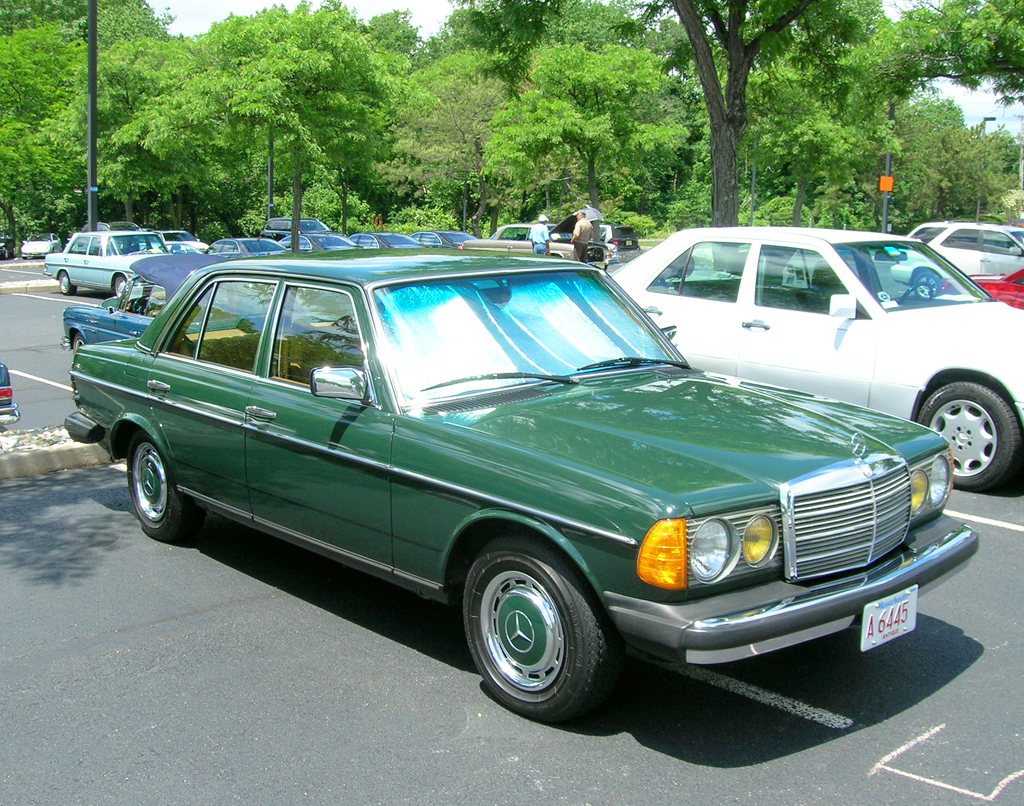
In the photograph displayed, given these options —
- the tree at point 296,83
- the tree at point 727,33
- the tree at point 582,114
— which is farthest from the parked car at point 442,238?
the tree at point 727,33

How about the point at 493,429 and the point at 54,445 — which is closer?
the point at 493,429

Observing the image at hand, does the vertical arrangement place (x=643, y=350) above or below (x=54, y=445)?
above

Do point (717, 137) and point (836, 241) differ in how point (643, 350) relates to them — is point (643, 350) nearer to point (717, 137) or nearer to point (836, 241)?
point (836, 241)

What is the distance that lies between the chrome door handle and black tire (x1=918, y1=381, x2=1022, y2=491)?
15.0 ft

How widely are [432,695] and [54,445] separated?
16.4 feet

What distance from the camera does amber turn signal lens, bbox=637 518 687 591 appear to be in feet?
11.1

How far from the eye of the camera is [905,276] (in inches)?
309

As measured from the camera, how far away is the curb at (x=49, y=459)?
296 inches

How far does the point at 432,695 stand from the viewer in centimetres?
414

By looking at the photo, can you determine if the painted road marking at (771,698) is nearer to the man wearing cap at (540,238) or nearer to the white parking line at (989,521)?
the white parking line at (989,521)

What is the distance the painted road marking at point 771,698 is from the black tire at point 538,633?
765 mm

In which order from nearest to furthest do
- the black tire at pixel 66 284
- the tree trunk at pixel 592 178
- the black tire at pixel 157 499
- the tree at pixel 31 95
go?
the black tire at pixel 157 499, the black tire at pixel 66 284, the tree trunk at pixel 592 178, the tree at pixel 31 95

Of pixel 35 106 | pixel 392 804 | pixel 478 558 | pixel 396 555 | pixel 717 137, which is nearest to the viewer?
pixel 392 804

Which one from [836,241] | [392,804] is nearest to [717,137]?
[836,241]
